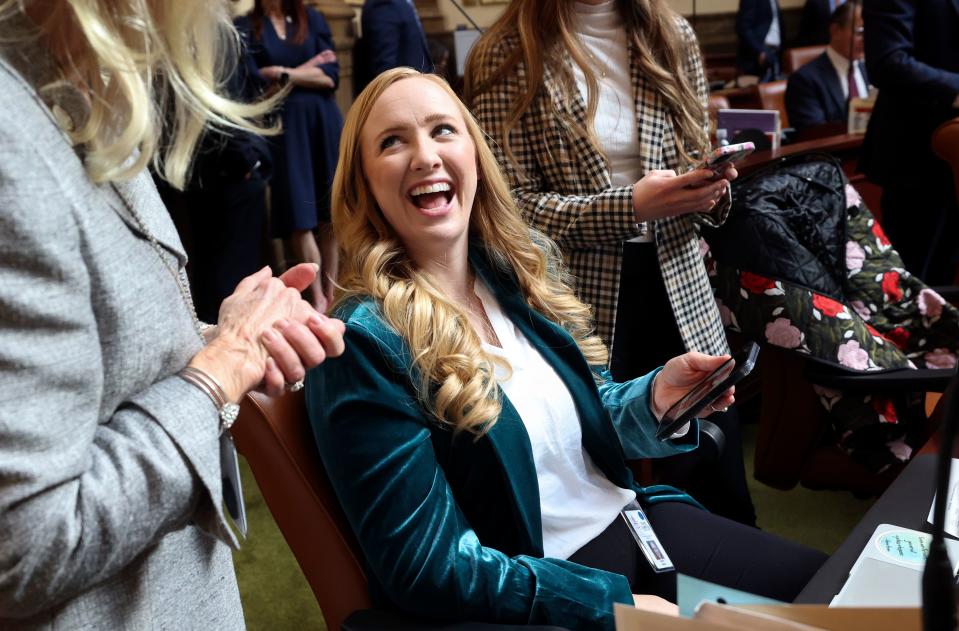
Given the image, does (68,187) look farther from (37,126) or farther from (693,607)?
(693,607)

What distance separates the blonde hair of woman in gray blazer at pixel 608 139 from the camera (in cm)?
188

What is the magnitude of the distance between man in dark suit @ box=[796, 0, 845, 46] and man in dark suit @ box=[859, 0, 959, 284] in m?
4.57

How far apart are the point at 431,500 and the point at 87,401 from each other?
570mm

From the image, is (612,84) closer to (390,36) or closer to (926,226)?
(926,226)

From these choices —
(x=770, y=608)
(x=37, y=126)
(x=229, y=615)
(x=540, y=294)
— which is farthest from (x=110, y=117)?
(x=540, y=294)

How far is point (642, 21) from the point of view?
1926 millimetres

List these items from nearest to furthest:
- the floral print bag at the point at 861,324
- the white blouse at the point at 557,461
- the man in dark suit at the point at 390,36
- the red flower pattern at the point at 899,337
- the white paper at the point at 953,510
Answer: the white paper at the point at 953,510, the white blouse at the point at 557,461, the floral print bag at the point at 861,324, the red flower pattern at the point at 899,337, the man in dark suit at the point at 390,36

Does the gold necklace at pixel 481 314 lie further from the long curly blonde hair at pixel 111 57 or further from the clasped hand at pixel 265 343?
the long curly blonde hair at pixel 111 57

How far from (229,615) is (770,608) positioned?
58 centimetres

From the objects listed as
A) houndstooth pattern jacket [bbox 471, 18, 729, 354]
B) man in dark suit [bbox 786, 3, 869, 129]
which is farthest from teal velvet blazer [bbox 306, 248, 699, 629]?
man in dark suit [bbox 786, 3, 869, 129]

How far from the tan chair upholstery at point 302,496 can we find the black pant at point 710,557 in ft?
1.21

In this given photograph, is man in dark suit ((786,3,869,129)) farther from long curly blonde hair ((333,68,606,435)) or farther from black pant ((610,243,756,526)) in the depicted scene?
long curly blonde hair ((333,68,606,435))

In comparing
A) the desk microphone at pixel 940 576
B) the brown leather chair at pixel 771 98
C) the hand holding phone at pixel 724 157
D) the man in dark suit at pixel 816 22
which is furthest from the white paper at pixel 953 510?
the man in dark suit at pixel 816 22

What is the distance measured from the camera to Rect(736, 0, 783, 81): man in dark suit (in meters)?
7.22
